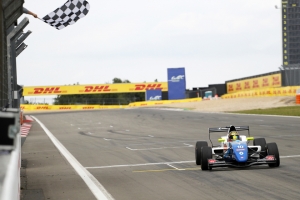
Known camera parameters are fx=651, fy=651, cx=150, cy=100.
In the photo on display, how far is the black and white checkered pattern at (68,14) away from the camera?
1383 cm

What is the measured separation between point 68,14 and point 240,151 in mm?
4748

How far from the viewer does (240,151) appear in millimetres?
12141

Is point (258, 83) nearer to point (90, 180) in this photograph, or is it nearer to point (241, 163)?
point (241, 163)

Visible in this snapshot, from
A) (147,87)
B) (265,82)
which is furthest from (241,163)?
(147,87)

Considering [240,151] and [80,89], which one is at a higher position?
[80,89]

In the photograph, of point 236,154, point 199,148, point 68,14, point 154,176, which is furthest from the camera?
point 68,14

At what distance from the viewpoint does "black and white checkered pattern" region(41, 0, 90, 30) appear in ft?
45.4

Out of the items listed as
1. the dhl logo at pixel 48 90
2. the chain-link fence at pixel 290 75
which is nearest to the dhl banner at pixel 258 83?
the chain-link fence at pixel 290 75

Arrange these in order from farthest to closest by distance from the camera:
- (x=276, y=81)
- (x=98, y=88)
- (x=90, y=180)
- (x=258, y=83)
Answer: (x=98, y=88), (x=258, y=83), (x=276, y=81), (x=90, y=180)

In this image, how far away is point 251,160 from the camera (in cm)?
1226

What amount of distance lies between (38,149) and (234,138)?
9464 millimetres

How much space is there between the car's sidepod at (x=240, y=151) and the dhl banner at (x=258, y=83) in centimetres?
5028

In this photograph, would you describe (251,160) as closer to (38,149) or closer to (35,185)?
(35,185)

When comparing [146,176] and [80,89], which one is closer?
[146,176]
